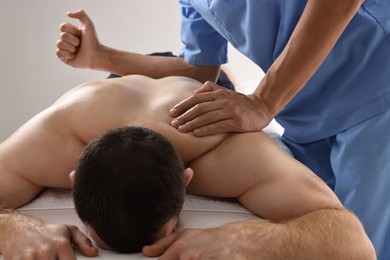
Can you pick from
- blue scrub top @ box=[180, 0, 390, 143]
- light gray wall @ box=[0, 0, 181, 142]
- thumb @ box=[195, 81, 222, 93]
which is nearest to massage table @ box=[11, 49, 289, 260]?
thumb @ box=[195, 81, 222, 93]

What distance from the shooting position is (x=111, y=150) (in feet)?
3.54

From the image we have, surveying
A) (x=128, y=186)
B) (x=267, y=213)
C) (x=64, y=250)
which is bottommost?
(x=267, y=213)

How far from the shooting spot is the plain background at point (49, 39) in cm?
287

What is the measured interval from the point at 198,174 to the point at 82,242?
37 centimetres

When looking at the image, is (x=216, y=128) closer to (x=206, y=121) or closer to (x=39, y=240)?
(x=206, y=121)

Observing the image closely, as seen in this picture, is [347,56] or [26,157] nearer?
[26,157]

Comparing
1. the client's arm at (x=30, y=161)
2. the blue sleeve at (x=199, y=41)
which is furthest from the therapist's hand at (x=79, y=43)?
the client's arm at (x=30, y=161)

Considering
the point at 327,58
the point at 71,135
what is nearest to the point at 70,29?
the point at 71,135

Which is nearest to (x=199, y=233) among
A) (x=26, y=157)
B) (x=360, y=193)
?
(x=26, y=157)

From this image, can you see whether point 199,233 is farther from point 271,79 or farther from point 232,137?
point 271,79

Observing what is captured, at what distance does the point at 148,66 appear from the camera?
212 centimetres

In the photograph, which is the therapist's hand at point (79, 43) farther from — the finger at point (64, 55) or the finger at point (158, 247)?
the finger at point (158, 247)

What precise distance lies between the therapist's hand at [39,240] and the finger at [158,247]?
4.0 inches

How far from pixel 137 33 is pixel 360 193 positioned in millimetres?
1729
